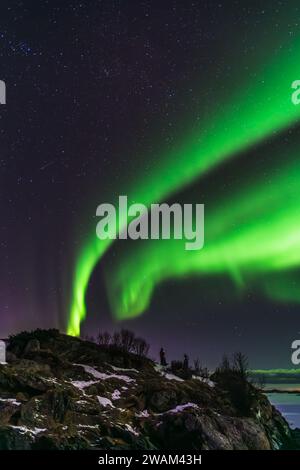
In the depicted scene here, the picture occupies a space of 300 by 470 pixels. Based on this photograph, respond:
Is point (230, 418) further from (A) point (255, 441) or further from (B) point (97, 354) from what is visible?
(B) point (97, 354)

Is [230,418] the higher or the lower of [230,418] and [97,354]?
the lower

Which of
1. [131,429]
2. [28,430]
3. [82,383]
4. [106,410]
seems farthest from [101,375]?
[28,430]

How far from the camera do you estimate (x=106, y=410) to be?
180 ft

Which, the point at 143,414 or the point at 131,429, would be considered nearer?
the point at 131,429

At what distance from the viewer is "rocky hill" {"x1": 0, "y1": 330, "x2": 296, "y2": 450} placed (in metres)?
47.4

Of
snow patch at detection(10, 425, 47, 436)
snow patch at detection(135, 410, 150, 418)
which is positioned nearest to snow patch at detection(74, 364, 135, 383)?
snow patch at detection(135, 410, 150, 418)

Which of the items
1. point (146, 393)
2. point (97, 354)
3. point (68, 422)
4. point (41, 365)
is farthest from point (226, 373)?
point (68, 422)

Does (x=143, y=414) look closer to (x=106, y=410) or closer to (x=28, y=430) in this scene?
(x=106, y=410)

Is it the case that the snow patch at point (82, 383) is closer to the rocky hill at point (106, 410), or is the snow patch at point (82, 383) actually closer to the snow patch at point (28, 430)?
the rocky hill at point (106, 410)

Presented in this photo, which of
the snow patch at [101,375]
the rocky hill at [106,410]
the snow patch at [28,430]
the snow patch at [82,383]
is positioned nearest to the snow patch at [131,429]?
the rocky hill at [106,410]

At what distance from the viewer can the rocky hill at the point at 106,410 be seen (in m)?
47.4
